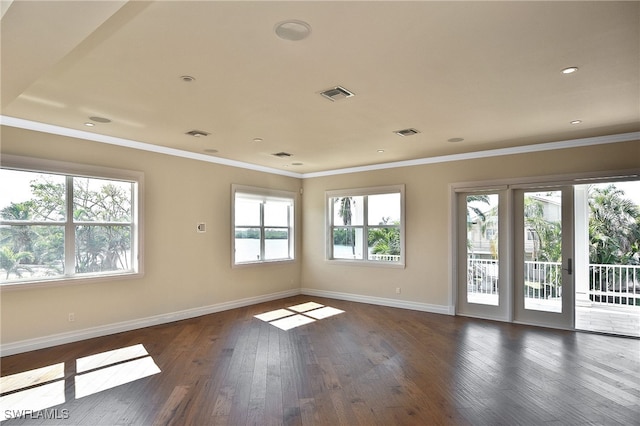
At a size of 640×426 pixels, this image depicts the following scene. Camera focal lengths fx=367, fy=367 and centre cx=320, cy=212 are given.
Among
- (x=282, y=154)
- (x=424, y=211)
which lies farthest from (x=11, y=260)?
(x=424, y=211)

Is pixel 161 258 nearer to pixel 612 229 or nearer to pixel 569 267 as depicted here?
pixel 569 267

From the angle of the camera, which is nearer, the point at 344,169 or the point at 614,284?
the point at 614,284

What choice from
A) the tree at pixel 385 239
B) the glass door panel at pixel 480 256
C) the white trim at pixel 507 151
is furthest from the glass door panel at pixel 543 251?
the tree at pixel 385 239

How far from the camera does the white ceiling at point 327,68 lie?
6.92 feet

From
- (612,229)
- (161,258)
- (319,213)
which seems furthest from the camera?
(319,213)

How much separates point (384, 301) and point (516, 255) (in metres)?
2.42

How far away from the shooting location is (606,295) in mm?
6891

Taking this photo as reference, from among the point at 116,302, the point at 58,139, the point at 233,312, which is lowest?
the point at 233,312

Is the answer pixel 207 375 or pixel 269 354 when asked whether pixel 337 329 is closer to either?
pixel 269 354

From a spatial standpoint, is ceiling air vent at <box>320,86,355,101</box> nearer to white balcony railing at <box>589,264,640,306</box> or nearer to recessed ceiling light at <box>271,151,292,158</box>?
recessed ceiling light at <box>271,151,292,158</box>

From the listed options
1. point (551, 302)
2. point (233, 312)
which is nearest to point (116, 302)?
point (233, 312)

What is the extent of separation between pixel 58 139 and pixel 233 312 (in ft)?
11.8

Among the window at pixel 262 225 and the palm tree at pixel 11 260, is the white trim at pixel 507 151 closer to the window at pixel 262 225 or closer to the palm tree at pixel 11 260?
the window at pixel 262 225

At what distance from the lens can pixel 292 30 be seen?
232 centimetres
